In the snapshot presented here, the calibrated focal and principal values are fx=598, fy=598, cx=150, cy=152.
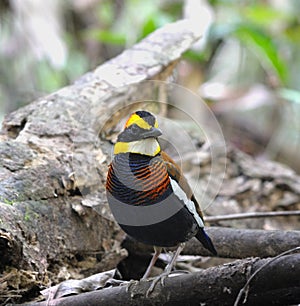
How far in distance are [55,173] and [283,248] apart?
49.1 inches

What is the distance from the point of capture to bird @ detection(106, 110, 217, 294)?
251cm

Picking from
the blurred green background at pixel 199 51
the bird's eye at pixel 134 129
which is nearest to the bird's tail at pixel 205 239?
the bird's eye at pixel 134 129

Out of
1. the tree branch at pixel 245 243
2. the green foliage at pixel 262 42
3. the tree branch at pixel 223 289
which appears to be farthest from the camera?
the green foliage at pixel 262 42

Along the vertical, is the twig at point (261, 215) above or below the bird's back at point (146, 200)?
below

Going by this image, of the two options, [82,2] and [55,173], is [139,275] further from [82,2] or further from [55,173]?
[82,2]

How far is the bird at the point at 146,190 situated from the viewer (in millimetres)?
2512

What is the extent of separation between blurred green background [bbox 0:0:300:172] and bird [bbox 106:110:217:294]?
9.17 feet

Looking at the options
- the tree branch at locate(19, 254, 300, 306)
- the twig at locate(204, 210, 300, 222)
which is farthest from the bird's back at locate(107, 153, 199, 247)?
the twig at locate(204, 210, 300, 222)

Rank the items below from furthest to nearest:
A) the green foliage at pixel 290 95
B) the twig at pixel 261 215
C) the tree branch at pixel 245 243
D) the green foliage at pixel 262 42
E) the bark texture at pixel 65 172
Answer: the green foliage at pixel 262 42 → the green foliage at pixel 290 95 → the twig at pixel 261 215 → the tree branch at pixel 245 243 → the bark texture at pixel 65 172

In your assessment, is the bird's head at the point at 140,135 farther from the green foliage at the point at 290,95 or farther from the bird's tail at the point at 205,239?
the green foliage at the point at 290,95

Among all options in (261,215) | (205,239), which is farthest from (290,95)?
(205,239)

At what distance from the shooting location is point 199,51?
253 inches

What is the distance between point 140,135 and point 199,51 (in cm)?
403

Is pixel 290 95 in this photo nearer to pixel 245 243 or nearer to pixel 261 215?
pixel 261 215
